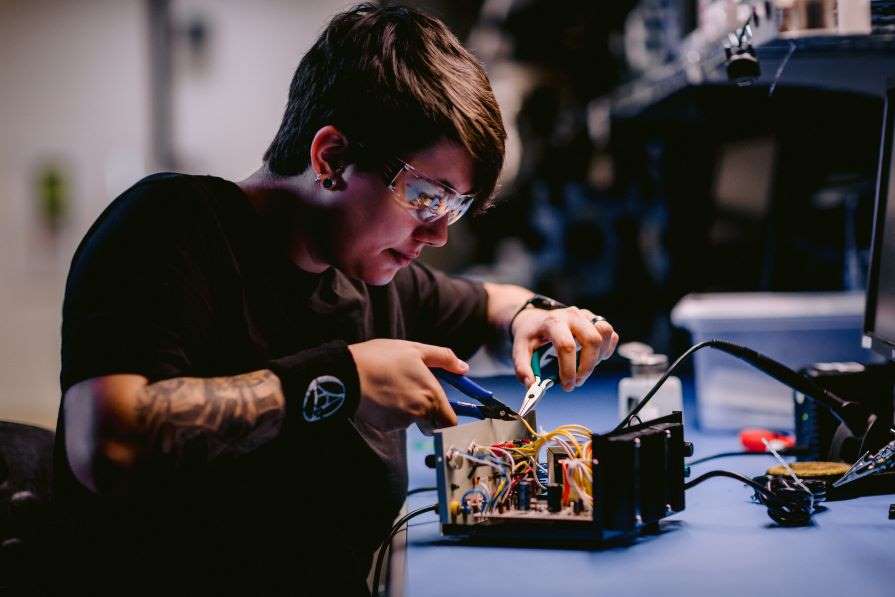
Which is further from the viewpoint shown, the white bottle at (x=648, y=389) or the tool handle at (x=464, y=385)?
the white bottle at (x=648, y=389)

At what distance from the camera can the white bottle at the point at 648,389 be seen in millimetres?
1642

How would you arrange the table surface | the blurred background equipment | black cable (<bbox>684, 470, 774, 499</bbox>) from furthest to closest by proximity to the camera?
the blurred background equipment, black cable (<bbox>684, 470, 774, 499</bbox>), the table surface

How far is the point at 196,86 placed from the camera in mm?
4203

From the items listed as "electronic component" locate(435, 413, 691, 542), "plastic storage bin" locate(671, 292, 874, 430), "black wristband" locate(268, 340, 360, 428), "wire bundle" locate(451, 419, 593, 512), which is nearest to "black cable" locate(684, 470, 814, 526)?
"electronic component" locate(435, 413, 691, 542)

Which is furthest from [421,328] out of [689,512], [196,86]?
[196,86]

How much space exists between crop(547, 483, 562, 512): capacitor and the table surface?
0.06m

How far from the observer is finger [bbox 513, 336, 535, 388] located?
133 cm

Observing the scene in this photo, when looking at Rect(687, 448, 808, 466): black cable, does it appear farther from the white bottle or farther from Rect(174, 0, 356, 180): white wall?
Rect(174, 0, 356, 180): white wall

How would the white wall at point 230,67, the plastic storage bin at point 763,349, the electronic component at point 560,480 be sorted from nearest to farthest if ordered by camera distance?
the electronic component at point 560,480, the plastic storage bin at point 763,349, the white wall at point 230,67

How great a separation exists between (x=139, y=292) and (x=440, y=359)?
14.9 inches

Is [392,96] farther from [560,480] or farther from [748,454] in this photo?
[748,454]

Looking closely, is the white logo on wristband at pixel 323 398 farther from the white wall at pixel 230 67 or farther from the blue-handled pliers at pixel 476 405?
the white wall at pixel 230 67

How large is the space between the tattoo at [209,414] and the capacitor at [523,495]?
33cm

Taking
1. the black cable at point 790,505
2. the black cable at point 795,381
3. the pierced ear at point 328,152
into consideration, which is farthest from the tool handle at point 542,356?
the pierced ear at point 328,152
